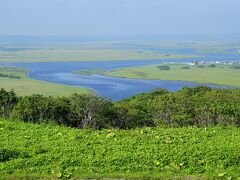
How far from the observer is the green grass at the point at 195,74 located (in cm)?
7656

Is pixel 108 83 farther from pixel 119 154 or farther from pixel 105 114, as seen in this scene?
pixel 119 154

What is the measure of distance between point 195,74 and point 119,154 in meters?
78.5

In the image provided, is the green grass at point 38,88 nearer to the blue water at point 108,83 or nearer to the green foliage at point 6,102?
the blue water at point 108,83

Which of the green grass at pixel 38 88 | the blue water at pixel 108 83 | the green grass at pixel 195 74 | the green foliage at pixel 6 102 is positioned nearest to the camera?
the green foliage at pixel 6 102

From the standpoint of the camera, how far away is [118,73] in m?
86.4

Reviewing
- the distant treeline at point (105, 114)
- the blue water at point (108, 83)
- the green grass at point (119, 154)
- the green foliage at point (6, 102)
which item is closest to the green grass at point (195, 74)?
the blue water at point (108, 83)

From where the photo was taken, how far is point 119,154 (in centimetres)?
913

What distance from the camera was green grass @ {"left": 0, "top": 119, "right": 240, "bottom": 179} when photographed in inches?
330

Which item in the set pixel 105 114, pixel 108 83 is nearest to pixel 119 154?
pixel 105 114

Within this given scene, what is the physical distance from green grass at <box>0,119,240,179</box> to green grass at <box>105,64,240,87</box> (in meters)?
62.6

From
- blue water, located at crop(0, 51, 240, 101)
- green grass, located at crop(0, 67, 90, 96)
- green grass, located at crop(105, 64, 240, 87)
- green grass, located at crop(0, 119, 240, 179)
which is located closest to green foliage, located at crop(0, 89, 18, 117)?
green grass, located at crop(0, 119, 240, 179)

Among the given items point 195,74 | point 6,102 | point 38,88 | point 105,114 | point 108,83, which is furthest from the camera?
point 195,74

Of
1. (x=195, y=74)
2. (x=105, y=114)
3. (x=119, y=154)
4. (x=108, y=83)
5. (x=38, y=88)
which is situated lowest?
(x=108, y=83)

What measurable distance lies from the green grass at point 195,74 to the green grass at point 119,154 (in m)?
62.6
